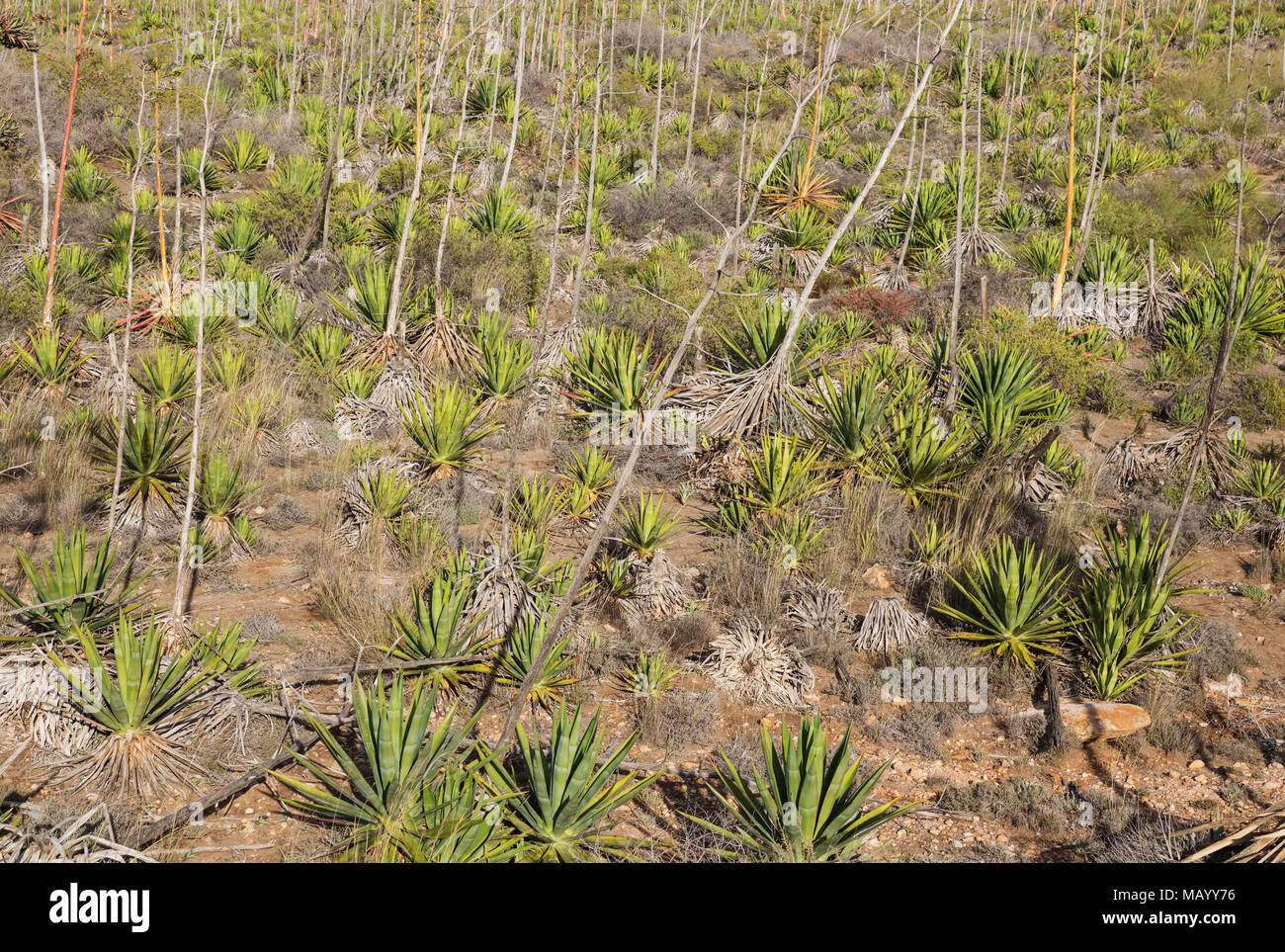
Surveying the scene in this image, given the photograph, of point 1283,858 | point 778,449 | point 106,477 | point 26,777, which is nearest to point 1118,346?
point 778,449

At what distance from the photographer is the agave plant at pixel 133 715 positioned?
4.68 metres

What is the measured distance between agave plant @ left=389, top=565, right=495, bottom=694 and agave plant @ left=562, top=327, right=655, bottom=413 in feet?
13.1

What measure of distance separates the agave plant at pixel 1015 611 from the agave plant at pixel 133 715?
4.50 meters

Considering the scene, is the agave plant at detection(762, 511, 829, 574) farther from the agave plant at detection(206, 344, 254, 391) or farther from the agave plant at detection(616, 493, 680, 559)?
the agave plant at detection(206, 344, 254, 391)

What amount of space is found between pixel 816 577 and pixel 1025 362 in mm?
3624

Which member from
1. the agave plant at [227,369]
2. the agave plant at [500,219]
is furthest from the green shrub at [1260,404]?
the agave plant at [227,369]

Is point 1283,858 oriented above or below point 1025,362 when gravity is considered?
below

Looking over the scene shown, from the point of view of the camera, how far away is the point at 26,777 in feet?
15.4

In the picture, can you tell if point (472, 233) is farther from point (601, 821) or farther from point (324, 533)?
point (601, 821)

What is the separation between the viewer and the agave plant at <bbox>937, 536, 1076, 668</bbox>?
20.4ft

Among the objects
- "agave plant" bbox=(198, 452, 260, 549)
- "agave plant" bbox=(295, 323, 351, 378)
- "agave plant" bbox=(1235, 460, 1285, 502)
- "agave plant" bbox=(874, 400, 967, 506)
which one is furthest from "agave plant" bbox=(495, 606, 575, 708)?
"agave plant" bbox=(1235, 460, 1285, 502)

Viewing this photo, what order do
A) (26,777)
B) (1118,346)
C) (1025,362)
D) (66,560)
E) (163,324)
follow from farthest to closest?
(1118,346) < (163,324) < (1025,362) < (66,560) < (26,777)

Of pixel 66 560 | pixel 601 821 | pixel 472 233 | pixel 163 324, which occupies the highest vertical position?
pixel 472 233

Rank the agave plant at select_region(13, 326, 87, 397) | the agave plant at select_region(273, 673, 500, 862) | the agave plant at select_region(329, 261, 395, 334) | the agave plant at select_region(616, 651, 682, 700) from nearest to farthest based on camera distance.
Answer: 1. the agave plant at select_region(273, 673, 500, 862)
2. the agave plant at select_region(616, 651, 682, 700)
3. the agave plant at select_region(13, 326, 87, 397)
4. the agave plant at select_region(329, 261, 395, 334)
